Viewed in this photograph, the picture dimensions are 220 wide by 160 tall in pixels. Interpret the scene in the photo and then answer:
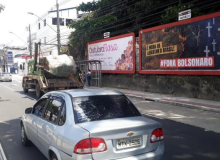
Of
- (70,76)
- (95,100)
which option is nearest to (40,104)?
(95,100)

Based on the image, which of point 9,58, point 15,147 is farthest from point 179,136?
point 9,58

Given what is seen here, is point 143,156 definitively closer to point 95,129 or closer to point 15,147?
point 95,129

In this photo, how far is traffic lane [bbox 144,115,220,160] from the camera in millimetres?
4602

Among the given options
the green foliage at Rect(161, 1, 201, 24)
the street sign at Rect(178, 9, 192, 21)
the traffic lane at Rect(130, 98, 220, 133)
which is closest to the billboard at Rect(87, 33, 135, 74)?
the green foliage at Rect(161, 1, 201, 24)

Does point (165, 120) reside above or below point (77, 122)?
below

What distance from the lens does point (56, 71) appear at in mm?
13211

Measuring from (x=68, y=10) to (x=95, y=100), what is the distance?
48836 mm

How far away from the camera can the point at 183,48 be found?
1302 centimetres

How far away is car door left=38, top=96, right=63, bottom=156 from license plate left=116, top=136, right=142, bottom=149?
38.9 inches

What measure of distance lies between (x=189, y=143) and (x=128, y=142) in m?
2.90

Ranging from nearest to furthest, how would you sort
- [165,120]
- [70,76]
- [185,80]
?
[165,120]
[185,80]
[70,76]

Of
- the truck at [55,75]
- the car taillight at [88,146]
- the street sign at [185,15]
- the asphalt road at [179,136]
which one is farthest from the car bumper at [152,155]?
the street sign at [185,15]

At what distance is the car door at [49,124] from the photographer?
3517 millimetres

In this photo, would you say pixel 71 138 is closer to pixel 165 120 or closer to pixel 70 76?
pixel 165 120
